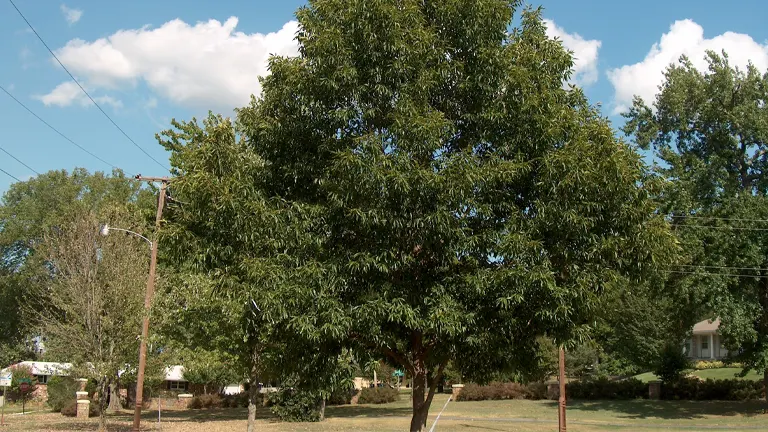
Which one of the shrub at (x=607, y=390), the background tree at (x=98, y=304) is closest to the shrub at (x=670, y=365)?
the shrub at (x=607, y=390)

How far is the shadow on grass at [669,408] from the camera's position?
36500 mm

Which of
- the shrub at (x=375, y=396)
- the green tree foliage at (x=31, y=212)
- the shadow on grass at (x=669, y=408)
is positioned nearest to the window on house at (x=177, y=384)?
the green tree foliage at (x=31, y=212)

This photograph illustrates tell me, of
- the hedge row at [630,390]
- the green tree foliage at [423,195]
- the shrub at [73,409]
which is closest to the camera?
the green tree foliage at [423,195]

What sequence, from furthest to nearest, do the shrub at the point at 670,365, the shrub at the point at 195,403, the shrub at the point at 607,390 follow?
the shrub at the point at 607,390
the shrub at the point at 195,403
the shrub at the point at 670,365

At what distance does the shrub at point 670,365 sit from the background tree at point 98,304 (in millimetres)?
35446

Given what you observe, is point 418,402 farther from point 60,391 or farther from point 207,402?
point 60,391

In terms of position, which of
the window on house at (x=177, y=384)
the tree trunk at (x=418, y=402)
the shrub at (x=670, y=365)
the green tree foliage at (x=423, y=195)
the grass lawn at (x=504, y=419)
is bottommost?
the window on house at (x=177, y=384)

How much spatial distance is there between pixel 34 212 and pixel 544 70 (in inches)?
2131

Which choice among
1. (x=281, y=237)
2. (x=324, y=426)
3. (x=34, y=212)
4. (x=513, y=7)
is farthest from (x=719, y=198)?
(x=34, y=212)

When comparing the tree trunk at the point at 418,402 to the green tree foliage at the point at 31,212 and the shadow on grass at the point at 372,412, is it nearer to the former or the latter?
the shadow on grass at the point at 372,412

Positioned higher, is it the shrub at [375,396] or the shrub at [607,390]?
the shrub at [607,390]

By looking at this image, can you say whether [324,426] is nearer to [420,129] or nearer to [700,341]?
[420,129]

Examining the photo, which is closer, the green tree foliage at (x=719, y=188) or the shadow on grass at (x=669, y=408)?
the green tree foliage at (x=719, y=188)

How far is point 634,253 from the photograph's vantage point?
817 cm
